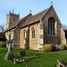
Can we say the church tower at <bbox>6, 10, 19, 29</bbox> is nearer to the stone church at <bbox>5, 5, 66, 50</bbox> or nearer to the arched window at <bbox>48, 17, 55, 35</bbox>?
the stone church at <bbox>5, 5, 66, 50</bbox>

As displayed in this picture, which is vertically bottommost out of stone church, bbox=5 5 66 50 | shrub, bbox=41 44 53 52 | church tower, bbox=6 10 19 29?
shrub, bbox=41 44 53 52

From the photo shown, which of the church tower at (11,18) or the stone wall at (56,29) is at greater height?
the church tower at (11,18)

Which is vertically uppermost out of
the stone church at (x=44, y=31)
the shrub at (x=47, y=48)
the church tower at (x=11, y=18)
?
the church tower at (x=11, y=18)

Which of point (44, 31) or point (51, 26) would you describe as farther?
point (51, 26)

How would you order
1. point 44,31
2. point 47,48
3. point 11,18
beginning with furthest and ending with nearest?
point 11,18 < point 44,31 < point 47,48

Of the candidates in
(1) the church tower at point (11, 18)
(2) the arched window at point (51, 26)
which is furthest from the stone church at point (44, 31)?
(1) the church tower at point (11, 18)

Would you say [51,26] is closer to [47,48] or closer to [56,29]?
[56,29]

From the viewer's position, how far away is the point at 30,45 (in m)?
38.7

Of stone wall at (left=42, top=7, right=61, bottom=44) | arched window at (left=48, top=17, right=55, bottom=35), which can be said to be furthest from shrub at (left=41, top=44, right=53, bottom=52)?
arched window at (left=48, top=17, right=55, bottom=35)

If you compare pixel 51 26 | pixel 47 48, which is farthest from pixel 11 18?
pixel 47 48

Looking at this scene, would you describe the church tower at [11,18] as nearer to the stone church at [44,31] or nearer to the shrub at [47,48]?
the stone church at [44,31]

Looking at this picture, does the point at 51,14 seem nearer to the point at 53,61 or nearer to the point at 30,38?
the point at 30,38

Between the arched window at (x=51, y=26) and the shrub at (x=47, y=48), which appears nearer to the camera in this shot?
the shrub at (x=47, y=48)

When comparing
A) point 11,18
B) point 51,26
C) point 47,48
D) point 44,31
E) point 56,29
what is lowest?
point 47,48
